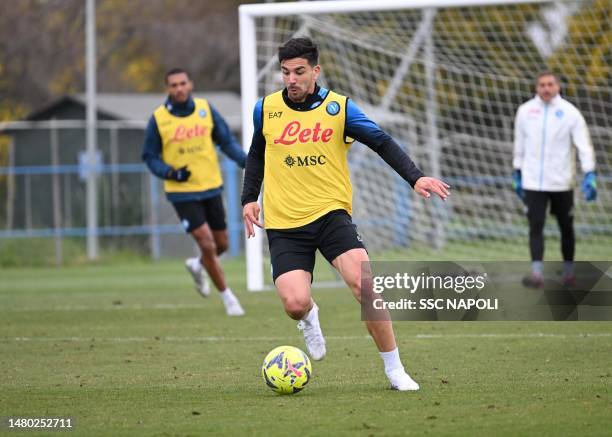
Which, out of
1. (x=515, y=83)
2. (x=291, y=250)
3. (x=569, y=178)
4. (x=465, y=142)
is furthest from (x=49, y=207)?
(x=291, y=250)

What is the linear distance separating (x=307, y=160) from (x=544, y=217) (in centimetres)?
642

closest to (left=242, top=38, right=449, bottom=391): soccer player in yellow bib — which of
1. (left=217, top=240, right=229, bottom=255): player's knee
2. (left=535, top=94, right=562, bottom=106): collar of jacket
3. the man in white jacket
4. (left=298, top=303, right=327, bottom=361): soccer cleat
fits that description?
(left=298, top=303, right=327, bottom=361): soccer cleat

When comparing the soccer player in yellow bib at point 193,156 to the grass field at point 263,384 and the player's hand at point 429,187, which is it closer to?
the grass field at point 263,384

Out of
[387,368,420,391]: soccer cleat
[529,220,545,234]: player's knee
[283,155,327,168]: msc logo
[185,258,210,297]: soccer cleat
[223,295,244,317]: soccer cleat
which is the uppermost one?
[529,220,545,234]: player's knee

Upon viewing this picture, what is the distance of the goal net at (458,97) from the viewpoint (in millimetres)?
17016

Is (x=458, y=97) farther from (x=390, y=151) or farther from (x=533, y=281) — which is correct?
(x=390, y=151)

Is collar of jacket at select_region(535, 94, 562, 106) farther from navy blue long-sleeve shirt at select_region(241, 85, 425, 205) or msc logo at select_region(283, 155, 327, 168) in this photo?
msc logo at select_region(283, 155, 327, 168)

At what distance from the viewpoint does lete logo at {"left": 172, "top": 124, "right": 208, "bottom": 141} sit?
1239cm

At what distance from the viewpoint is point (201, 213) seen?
1234cm

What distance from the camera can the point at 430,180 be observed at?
6.86m

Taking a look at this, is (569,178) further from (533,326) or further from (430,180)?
(430,180)

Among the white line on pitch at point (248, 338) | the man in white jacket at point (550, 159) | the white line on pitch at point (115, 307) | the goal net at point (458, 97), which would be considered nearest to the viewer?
the white line on pitch at point (248, 338)

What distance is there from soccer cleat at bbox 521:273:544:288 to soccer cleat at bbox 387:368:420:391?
582cm

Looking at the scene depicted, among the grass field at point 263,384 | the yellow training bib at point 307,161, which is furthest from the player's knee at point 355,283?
the grass field at point 263,384
